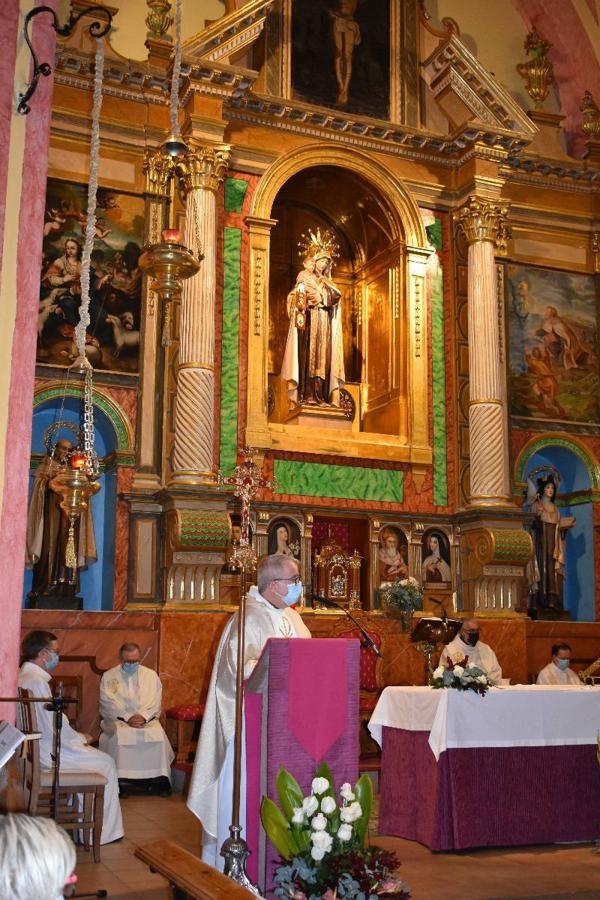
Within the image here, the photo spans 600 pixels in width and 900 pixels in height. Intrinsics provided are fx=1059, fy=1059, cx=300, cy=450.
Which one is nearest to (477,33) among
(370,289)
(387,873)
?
(370,289)

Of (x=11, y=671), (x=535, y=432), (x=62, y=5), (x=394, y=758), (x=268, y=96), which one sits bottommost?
(x=394, y=758)

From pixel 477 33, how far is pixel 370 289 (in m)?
4.31

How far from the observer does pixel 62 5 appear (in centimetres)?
1338

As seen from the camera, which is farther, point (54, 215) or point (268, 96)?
point (268, 96)

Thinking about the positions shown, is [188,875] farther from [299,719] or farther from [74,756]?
[74,756]

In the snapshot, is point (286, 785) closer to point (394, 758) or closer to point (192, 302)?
point (394, 758)

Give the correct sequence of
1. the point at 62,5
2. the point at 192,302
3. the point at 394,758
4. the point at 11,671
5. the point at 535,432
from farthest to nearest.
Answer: the point at 535,432 → the point at 62,5 → the point at 192,302 → the point at 394,758 → the point at 11,671

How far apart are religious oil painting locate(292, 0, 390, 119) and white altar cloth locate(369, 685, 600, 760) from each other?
9.03m

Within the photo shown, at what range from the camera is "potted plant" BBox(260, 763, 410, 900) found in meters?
4.56

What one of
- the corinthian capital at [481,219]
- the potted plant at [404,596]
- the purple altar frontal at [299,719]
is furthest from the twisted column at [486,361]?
the purple altar frontal at [299,719]

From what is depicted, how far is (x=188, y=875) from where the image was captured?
4004 mm

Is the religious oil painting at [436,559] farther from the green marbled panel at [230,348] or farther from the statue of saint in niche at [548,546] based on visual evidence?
the green marbled panel at [230,348]

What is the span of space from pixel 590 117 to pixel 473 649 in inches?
334

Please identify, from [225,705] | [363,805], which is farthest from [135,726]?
[363,805]
